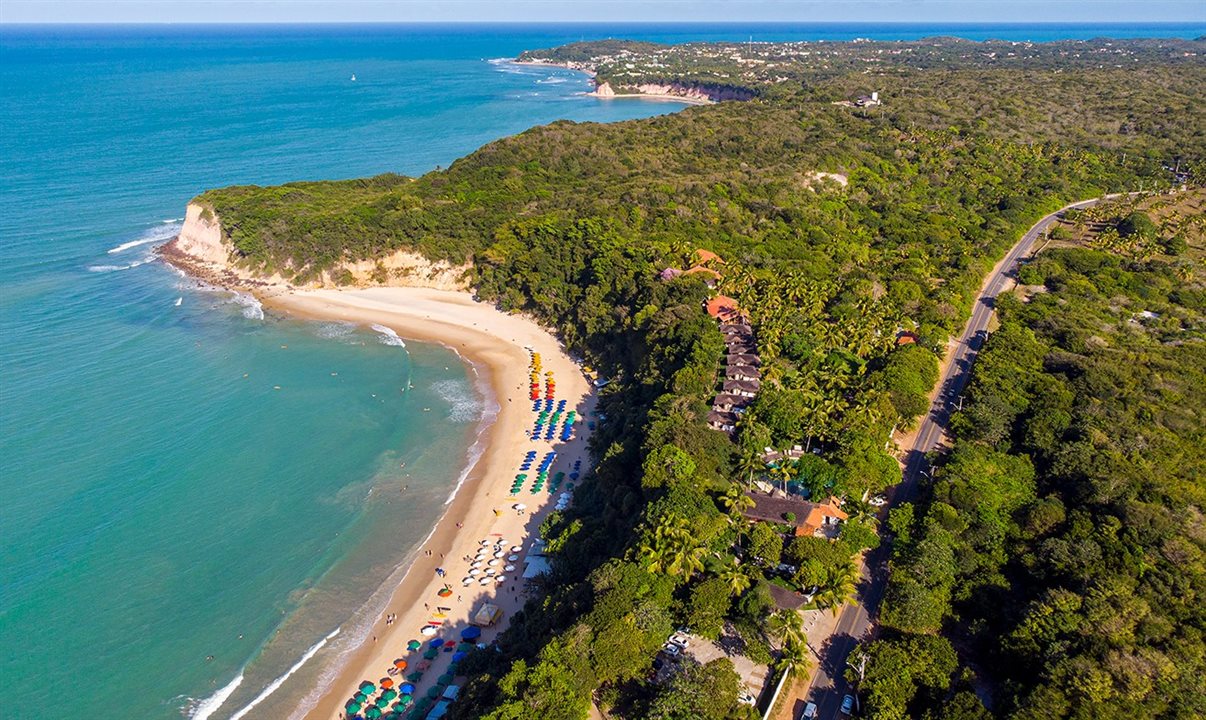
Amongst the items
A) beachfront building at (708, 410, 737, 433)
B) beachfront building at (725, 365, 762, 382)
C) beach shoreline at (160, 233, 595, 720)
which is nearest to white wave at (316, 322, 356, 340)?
beach shoreline at (160, 233, 595, 720)

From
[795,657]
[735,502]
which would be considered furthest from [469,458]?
[795,657]

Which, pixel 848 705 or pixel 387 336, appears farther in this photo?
pixel 387 336

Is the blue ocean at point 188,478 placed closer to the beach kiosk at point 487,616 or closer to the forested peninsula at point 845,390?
the beach kiosk at point 487,616

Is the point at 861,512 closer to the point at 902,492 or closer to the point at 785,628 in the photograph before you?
the point at 902,492

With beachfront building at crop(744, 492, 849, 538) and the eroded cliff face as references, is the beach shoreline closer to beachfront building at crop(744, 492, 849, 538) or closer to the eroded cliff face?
the eroded cliff face

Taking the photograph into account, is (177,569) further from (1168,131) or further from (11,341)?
(1168,131)

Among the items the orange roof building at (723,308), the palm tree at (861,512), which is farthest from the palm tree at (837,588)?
the orange roof building at (723,308)
